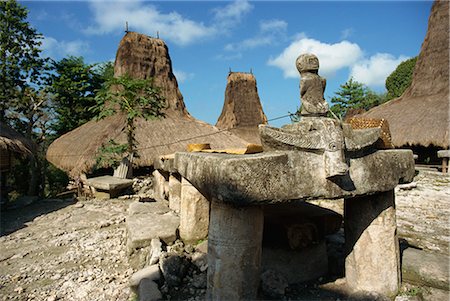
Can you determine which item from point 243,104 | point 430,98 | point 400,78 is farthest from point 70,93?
point 400,78

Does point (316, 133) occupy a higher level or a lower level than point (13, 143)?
lower

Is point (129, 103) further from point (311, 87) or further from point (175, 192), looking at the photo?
point (311, 87)

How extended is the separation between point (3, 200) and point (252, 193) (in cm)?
814

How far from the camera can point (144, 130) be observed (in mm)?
11812

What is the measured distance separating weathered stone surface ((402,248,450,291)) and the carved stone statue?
180 cm

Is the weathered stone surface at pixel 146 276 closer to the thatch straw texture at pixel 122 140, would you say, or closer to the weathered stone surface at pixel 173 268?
the weathered stone surface at pixel 173 268

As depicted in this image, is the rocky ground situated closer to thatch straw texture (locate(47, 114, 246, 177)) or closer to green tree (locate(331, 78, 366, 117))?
thatch straw texture (locate(47, 114, 246, 177))

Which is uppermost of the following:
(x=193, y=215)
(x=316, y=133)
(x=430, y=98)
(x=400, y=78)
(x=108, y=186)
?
(x=400, y=78)

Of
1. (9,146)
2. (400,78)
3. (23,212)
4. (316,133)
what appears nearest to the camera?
(316,133)

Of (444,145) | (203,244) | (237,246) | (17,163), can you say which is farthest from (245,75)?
(237,246)

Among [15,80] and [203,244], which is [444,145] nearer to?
[203,244]

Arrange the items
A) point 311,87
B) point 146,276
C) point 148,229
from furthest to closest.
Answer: point 148,229 < point 146,276 < point 311,87

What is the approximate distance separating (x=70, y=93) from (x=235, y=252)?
15.0 metres

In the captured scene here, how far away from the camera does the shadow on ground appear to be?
19.8 feet
